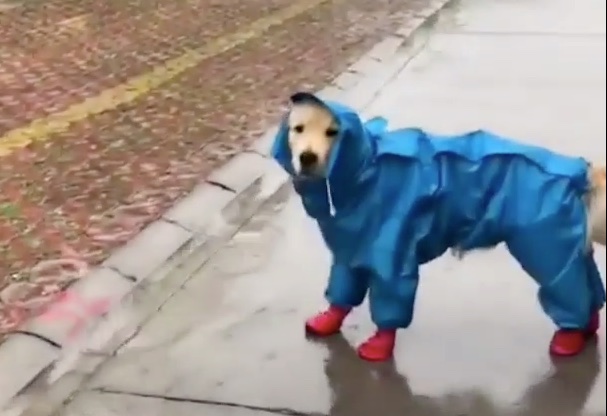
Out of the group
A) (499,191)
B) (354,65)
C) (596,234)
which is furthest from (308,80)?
(596,234)

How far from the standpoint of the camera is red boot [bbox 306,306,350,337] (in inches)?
51.5

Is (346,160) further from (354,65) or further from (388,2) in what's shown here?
(354,65)

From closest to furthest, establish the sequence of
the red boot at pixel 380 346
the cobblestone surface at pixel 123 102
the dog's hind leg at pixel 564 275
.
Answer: the dog's hind leg at pixel 564 275 → the red boot at pixel 380 346 → the cobblestone surface at pixel 123 102

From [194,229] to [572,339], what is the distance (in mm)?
608

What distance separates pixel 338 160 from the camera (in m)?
1.12

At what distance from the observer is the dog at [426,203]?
111 centimetres

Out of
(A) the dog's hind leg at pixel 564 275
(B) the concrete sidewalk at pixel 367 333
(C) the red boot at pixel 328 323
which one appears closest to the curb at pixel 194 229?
(B) the concrete sidewalk at pixel 367 333

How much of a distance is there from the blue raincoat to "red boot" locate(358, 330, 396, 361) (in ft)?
0.09

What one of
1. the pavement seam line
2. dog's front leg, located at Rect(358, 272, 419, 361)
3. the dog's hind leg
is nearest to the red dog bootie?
the dog's hind leg

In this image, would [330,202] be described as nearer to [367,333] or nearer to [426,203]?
[426,203]

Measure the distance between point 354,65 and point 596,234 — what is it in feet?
4.26

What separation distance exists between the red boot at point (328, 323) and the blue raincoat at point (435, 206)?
0.10 meters

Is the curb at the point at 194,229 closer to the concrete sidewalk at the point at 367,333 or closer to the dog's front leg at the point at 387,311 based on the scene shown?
the concrete sidewalk at the point at 367,333

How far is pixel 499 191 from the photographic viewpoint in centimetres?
114
